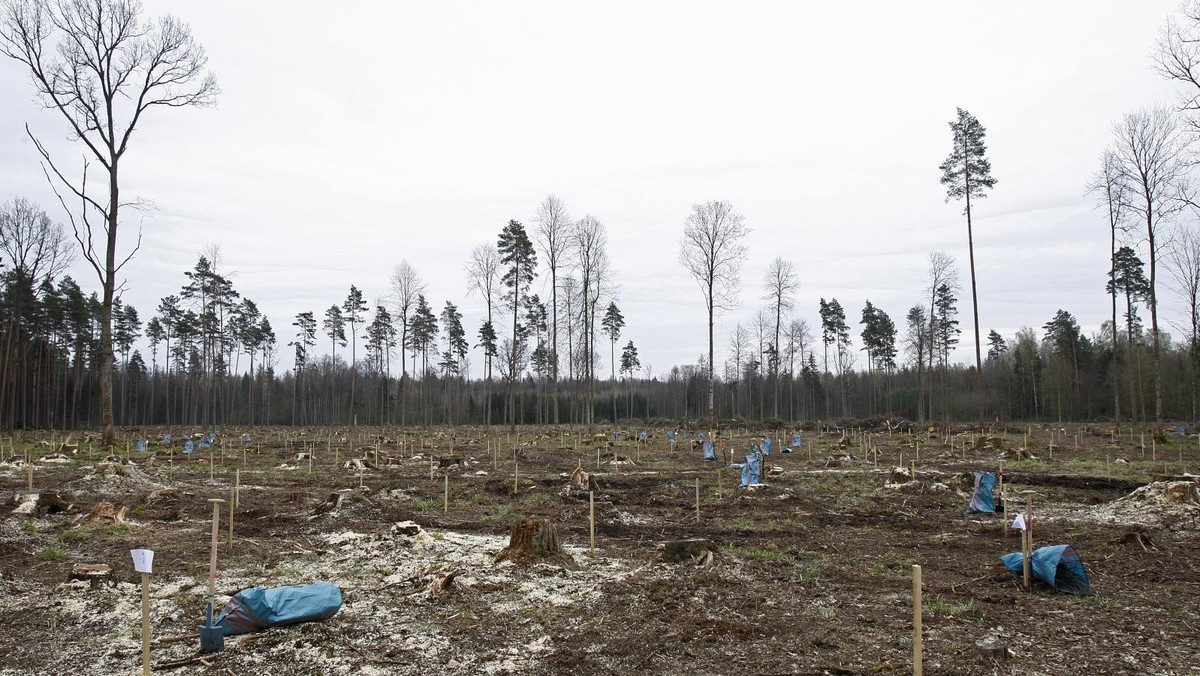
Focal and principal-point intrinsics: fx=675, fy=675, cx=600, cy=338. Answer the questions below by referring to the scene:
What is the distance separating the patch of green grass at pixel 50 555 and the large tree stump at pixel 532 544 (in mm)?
6067

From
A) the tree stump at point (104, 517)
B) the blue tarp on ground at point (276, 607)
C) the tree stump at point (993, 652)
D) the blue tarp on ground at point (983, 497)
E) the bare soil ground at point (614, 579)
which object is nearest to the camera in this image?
the tree stump at point (993, 652)

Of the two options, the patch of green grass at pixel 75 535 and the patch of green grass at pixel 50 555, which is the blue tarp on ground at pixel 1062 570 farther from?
the patch of green grass at pixel 75 535

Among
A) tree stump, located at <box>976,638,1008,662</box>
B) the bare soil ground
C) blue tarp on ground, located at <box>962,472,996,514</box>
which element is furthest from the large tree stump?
blue tarp on ground, located at <box>962,472,996,514</box>

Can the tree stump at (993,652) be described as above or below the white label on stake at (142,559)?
below

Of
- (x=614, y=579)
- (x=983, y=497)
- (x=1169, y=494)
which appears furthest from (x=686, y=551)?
(x=1169, y=494)

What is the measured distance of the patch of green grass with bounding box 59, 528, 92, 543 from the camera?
403 inches

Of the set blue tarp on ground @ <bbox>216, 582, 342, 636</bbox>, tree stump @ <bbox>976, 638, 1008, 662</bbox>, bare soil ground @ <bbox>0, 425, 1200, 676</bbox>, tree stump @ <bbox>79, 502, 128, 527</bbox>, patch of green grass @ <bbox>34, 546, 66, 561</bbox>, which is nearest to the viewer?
tree stump @ <bbox>976, 638, 1008, 662</bbox>

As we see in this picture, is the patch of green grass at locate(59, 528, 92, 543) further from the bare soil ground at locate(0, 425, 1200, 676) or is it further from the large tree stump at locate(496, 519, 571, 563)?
the large tree stump at locate(496, 519, 571, 563)

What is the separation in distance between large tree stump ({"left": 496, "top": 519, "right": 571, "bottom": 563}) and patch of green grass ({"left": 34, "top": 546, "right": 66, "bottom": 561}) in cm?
607

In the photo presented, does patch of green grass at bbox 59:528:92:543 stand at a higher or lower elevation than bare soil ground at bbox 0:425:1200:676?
higher

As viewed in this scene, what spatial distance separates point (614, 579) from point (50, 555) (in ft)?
25.6

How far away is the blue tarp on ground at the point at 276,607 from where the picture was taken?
625 centimetres

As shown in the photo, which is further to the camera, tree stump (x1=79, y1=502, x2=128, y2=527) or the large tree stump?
tree stump (x1=79, y1=502, x2=128, y2=527)

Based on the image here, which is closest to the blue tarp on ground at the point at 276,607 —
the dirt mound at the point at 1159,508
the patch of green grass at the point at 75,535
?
the patch of green grass at the point at 75,535
